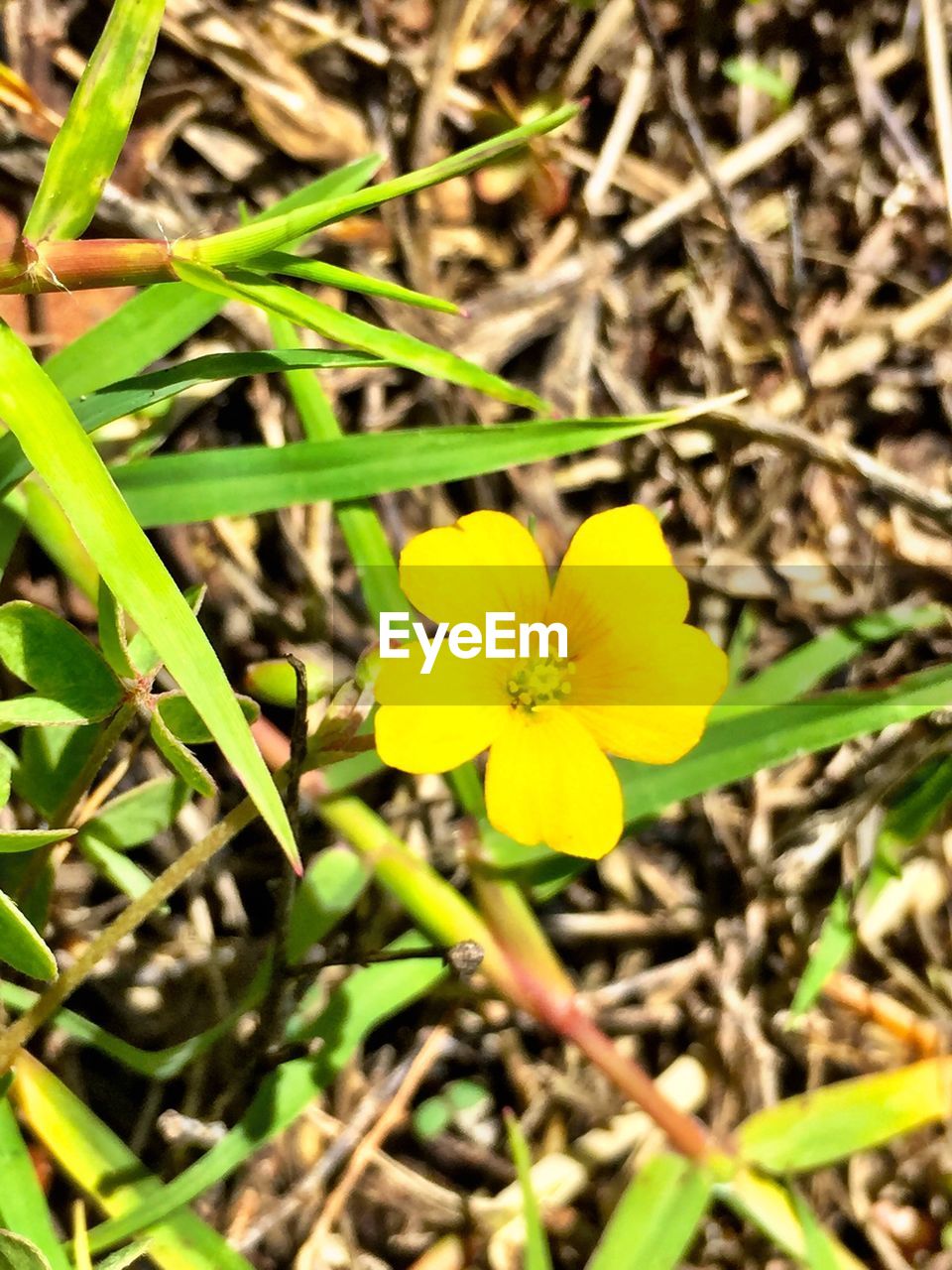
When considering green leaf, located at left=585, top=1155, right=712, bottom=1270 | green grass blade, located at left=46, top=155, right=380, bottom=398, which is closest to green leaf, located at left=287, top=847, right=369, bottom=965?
green leaf, located at left=585, top=1155, right=712, bottom=1270

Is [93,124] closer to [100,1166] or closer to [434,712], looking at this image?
[434,712]

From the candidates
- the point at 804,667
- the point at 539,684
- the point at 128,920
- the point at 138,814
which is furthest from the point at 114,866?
the point at 804,667

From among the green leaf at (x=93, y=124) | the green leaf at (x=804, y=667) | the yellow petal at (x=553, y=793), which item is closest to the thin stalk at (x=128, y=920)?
the yellow petal at (x=553, y=793)

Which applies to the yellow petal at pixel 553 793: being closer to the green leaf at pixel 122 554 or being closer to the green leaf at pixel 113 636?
the green leaf at pixel 122 554

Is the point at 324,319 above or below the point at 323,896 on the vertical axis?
above

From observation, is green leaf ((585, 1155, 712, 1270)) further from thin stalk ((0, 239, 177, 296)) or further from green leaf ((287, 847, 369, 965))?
thin stalk ((0, 239, 177, 296))

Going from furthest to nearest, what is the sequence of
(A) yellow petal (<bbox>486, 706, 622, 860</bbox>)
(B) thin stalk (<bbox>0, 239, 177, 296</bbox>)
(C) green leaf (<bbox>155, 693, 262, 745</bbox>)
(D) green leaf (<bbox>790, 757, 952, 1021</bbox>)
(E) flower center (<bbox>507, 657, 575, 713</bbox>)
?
(D) green leaf (<bbox>790, 757, 952, 1021</bbox>), (E) flower center (<bbox>507, 657, 575, 713</bbox>), (A) yellow petal (<bbox>486, 706, 622, 860</bbox>), (C) green leaf (<bbox>155, 693, 262, 745</bbox>), (B) thin stalk (<bbox>0, 239, 177, 296</bbox>)

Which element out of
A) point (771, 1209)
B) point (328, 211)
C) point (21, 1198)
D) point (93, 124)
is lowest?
point (771, 1209)
